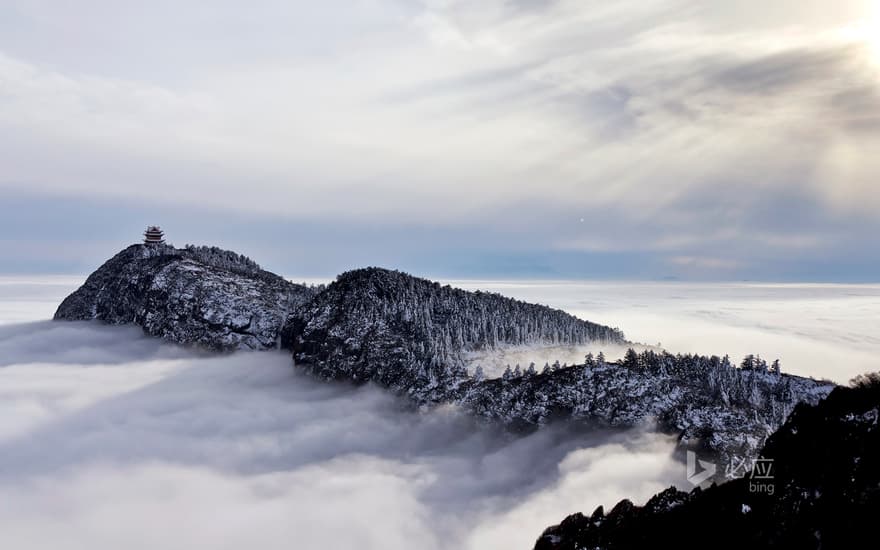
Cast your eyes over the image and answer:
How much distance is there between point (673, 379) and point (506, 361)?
69.2m

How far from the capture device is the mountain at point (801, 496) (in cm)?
2481

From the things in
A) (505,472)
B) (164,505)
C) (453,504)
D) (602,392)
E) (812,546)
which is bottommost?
(164,505)

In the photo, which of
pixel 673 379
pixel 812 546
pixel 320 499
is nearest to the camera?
pixel 812 546

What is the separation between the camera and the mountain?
24.8 m

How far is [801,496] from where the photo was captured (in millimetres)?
27516

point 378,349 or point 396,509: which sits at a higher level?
point 378,349

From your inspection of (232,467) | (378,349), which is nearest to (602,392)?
(378,349)

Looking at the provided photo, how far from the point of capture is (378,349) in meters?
194

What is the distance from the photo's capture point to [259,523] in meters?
154

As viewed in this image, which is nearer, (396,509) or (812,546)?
(812,546)

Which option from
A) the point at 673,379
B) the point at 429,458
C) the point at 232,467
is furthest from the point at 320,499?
the point at 673,379

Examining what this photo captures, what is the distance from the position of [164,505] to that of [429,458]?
330 ft

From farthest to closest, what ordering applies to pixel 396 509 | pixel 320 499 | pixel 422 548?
pixel 320 499, pixel 396 509, pixel 422 548

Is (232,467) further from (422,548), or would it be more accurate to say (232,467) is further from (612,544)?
(612,544)
